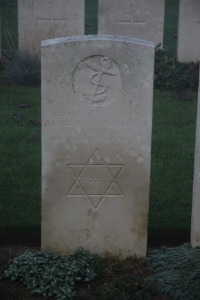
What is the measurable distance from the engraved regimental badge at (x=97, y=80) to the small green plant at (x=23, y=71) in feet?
19.4

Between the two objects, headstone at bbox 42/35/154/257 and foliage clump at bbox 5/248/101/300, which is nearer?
foliage clump at bbox 5/248/101/300

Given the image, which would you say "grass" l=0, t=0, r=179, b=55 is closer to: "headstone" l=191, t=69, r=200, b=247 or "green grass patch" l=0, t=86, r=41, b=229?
"green grass patch" l=0, t=86, r=41, b=229

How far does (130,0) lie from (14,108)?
139 inches

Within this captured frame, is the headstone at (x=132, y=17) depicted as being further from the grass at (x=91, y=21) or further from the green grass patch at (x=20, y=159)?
the green grass patch at (x=20, y=159)

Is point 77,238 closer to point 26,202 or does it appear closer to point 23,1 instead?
point 26,202

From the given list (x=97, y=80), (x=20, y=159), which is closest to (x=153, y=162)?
(x=20, y=159)

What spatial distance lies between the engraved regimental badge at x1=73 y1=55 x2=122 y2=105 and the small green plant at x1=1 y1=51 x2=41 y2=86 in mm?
5900

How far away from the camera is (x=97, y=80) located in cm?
550

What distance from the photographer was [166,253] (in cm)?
576

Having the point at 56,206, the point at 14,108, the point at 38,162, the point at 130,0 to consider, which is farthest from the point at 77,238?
the point at 130,0

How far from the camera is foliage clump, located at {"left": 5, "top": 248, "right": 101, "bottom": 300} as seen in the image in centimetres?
527

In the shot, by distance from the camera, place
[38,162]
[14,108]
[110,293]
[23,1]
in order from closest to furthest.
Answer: [110,293] → [38,162] → [14,108] → [23,1]

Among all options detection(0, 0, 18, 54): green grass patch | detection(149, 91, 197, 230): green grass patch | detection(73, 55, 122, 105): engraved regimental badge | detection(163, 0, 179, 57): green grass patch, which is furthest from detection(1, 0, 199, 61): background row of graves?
detection(73, 55, 122, 105): engraved regimental badge

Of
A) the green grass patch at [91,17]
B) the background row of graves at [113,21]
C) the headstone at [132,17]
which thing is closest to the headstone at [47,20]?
the background row of graves at [113,21]
